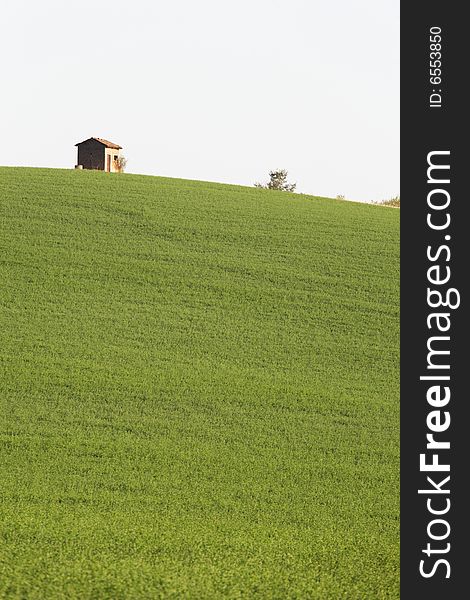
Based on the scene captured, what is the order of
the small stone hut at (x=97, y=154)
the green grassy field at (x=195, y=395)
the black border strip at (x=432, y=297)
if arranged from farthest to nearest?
the small stone hut at (x=97, y=154)
the green grassy field at (x=195, y=395)
the black border strip at (x=432, y=297)

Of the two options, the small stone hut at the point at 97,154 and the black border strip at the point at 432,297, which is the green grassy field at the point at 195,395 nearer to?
the black border strip at the point at 432,297

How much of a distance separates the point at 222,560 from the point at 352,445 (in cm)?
484

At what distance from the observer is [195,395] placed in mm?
11008

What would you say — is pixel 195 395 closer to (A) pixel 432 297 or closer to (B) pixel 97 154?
(A) pixel 432 297

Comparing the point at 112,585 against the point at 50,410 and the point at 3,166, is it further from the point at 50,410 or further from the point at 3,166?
the point at 3,166

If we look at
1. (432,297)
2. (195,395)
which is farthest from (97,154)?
(432,297)

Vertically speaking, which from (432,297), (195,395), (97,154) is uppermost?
(97,154)

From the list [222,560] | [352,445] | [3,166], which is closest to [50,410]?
[352,445]

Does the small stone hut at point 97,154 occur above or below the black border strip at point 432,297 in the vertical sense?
above

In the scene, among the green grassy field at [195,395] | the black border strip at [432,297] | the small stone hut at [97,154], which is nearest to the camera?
the black border strip at [432,297]

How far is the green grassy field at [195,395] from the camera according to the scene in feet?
17.3

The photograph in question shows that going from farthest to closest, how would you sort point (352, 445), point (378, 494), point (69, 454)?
1. point (352, 445)
2. point (69, 454)
3. point (378, 494)

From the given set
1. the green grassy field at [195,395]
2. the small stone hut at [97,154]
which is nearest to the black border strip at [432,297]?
the green grassy field at [195,395]

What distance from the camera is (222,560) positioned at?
518cm
